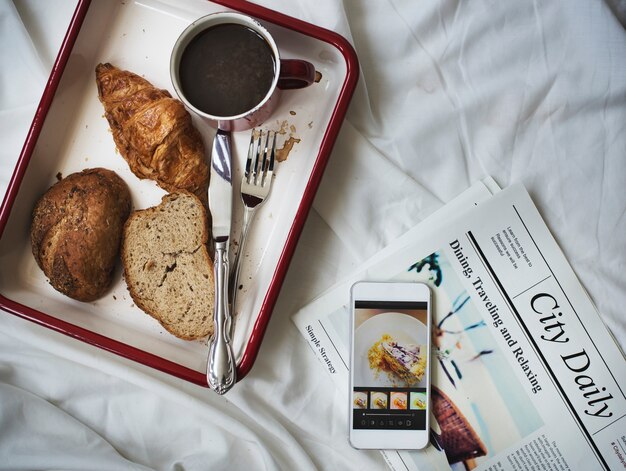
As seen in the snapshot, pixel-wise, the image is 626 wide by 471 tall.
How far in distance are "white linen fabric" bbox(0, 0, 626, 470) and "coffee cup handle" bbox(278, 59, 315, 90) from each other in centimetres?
15

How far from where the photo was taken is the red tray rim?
0.92 meters

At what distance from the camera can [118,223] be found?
96 cm

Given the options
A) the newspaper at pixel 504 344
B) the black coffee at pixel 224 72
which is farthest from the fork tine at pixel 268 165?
the newspaper at pixel 504 344

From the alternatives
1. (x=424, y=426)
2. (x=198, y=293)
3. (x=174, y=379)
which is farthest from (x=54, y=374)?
(x=424, y=426)

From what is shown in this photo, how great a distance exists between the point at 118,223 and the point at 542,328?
0.74 meters

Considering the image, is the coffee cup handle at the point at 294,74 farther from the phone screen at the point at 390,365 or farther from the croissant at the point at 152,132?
the phone screen at the point at 390,365

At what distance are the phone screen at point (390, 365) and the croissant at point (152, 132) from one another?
1.19ft

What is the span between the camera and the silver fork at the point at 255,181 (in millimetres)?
960

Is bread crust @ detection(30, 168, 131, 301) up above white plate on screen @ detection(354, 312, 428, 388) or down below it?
above

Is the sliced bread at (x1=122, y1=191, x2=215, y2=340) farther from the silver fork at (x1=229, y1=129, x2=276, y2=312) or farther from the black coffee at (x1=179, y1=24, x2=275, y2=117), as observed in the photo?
the black coffee at (x1=179, y1=24, x2=275, y2=117)

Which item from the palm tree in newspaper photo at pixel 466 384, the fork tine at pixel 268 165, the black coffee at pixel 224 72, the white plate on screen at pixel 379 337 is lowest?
the palm tree in newspaper photo at pixel 466 384

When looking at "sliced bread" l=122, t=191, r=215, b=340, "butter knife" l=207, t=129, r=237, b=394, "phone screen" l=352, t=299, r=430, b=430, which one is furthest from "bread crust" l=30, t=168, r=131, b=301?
"phone screen" l=352, t=299, r=430, b=430

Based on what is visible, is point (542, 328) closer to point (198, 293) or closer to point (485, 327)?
point (485, 327)

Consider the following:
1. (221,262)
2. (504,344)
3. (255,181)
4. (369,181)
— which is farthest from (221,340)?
(504,344)
